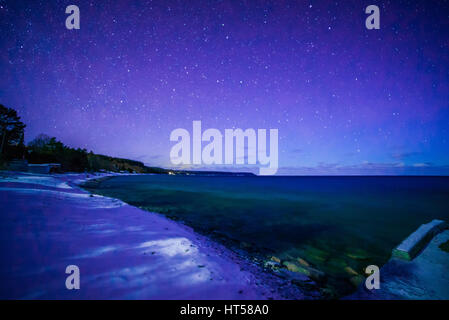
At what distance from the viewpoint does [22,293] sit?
2688 millimetres

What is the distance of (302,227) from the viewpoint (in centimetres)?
1239
